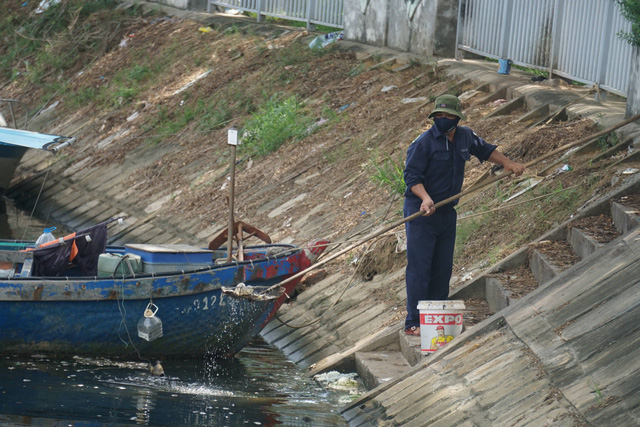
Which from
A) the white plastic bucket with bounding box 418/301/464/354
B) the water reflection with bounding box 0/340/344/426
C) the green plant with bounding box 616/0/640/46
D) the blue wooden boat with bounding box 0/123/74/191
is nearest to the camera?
the white plastic bucket with bounding box 418/301/464/354

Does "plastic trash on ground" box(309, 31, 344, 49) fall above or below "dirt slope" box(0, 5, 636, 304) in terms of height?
above

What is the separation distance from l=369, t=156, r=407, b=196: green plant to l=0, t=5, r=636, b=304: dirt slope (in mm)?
144

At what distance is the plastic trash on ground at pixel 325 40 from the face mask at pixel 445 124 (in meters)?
12.1

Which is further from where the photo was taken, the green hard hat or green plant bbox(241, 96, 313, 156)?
green plant bbox(241, 96, 313, 156)

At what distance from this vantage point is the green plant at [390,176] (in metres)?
12.4

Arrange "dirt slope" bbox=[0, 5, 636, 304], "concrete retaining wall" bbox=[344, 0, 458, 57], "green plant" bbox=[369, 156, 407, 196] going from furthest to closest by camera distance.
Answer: "concrete retaining wall" bbox=[344, 0, 458, 57] < "green plant" bbox=[369, 156, 407, 196] < "dirt slope" bbox=[0, 5, 636, 304]

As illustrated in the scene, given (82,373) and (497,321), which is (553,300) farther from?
(82,373)

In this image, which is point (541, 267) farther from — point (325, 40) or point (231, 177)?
point (325, 40)

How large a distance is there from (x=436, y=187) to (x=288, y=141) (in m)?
8.98

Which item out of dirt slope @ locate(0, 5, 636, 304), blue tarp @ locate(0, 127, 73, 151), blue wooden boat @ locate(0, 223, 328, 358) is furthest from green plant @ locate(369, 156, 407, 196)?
blue tarp @ locate(0, 127, 73, 151)

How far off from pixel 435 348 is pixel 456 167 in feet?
5.22

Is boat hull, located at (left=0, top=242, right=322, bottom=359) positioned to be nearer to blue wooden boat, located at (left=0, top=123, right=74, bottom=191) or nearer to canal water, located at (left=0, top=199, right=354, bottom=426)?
canal water, located at (left=0, top=199, right=354, bottom=426)

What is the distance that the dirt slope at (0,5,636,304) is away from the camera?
1111 centimetres


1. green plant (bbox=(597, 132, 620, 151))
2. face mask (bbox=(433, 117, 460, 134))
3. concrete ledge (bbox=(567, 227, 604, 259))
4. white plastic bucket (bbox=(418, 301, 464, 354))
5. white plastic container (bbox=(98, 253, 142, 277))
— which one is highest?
face mask (bbox=(433, 117, 460, 134))
